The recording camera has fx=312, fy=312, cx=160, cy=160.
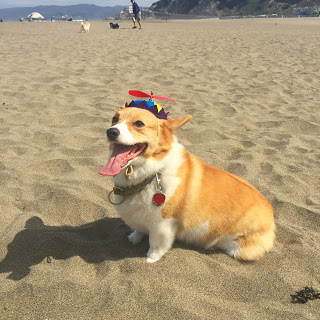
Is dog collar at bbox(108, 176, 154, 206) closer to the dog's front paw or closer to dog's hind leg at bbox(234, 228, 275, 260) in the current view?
the dog's front paw

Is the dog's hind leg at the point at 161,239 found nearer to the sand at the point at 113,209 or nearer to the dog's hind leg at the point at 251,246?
the sand at the point at 113,209

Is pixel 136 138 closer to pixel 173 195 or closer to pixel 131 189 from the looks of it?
pixel 131 189

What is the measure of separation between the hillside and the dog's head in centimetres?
11052

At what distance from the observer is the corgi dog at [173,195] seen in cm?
199

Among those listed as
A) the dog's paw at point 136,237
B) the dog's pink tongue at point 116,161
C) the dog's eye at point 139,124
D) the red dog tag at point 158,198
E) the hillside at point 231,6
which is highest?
the dog's eye at point 139,124

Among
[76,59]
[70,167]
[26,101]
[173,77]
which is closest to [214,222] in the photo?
[70,167]

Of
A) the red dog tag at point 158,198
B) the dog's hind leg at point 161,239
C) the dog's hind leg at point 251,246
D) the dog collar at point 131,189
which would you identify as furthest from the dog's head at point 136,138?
the dog's hind leg at point 251,246

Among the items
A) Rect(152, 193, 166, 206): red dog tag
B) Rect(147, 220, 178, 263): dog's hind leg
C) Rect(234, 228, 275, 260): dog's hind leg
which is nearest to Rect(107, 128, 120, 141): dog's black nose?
Rect(152, 193, 166, 206): red dog tag

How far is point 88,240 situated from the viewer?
2510 mm

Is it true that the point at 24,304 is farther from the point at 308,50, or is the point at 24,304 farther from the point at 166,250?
the point at 308,50

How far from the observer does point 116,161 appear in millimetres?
1927

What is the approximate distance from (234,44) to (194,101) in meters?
8.22

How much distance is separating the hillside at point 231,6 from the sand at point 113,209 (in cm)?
10690

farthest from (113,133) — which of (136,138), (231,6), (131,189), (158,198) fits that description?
(231,6)
